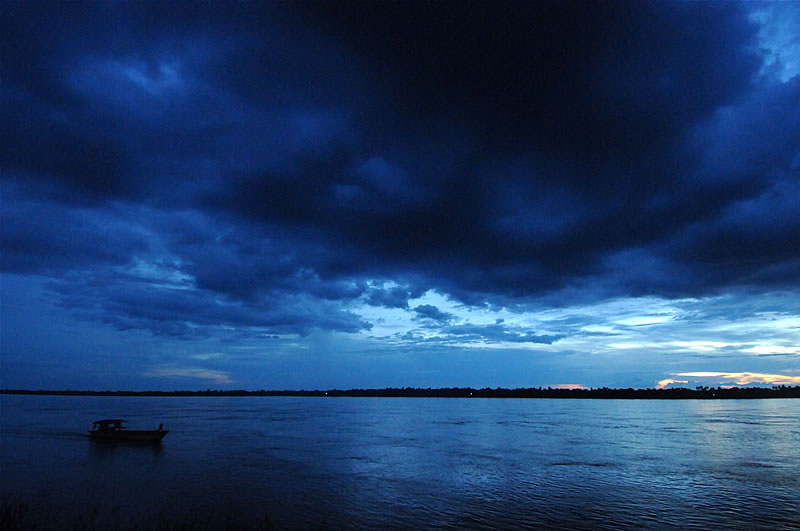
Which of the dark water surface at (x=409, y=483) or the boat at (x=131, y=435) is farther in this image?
the boat at (x=131, y=435)

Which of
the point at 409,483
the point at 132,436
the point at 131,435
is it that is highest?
the point at 131,435

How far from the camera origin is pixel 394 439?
2982 inches

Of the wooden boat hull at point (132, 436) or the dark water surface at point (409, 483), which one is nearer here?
the dark water surface at point (409, 483)

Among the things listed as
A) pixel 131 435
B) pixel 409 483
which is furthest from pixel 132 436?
pixel 409 483

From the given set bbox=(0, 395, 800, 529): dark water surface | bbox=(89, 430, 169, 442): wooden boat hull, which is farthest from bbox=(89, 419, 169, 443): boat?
bbox=(0, 395, 800, 529): dark water surface

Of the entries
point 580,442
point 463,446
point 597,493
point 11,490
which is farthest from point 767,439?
point 11,490

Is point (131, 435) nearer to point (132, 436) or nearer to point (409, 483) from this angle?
point (132, 436)

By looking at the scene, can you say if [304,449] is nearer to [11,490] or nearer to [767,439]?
[11,490]

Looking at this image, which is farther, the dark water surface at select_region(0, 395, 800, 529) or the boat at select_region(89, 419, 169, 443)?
the boat at select_region(89, 419, 169, 443)

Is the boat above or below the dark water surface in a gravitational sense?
above

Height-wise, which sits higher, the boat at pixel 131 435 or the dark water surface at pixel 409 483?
the boat at pixel 131 435

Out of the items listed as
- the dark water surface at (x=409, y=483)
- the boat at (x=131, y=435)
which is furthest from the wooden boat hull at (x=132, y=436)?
the dark water surface at (x=409, y=483)

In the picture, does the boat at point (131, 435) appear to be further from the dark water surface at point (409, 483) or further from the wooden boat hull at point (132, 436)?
the dark water surface at point (409, 483)

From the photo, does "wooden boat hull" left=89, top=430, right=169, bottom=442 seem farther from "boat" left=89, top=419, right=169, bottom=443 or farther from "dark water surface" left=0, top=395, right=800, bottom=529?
"dark water surface" left=0, top=395, right=800, bottom=529
